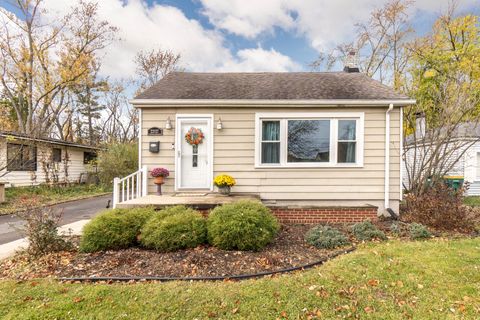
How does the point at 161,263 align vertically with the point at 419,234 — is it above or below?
below

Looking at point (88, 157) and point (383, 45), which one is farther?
point (88, 157)

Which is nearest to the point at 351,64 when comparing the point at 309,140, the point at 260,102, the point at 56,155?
the point at 309,140

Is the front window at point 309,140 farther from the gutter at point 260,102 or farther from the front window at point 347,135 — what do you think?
the gutter at point 260,102

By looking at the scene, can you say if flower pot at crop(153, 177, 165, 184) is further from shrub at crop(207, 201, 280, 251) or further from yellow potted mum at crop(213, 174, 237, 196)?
shrub at crop(207, 201, 280, 251)

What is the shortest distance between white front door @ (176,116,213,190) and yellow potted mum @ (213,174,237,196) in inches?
16.9

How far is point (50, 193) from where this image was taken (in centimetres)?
1181

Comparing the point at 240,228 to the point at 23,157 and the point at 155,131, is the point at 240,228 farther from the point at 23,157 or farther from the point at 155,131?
the point at 23,157

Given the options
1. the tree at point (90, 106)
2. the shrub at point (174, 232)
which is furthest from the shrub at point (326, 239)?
the tree at point (90, 106)

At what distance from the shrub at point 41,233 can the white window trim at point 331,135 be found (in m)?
4.45

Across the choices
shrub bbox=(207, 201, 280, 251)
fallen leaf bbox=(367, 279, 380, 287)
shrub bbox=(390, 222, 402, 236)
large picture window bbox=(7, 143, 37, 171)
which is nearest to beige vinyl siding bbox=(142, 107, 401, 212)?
shrub bbox=(390, 222, 402, 236)

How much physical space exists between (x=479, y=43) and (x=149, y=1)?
1512cm

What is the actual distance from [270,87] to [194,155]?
305 cm

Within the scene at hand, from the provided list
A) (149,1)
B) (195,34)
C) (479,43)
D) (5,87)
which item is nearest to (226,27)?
(195,34)

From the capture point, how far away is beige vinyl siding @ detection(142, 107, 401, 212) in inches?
250
